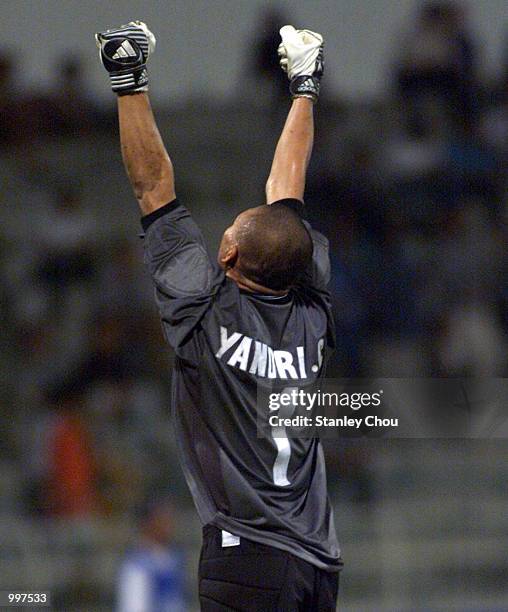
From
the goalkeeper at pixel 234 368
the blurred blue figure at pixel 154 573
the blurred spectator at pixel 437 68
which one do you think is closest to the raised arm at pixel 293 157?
the goalkeeper at pixel 234 368

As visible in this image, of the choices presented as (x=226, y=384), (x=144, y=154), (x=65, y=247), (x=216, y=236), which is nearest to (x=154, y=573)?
(x=216, y=236)

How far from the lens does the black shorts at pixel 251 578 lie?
9.49 feet

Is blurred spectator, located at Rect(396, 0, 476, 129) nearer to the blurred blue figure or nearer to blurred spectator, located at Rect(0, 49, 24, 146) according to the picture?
blurred spectator, located at Rect(0, 49, 24, 146)

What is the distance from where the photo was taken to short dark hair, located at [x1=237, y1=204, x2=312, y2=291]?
2869 millimetres

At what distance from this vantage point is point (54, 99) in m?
9.27

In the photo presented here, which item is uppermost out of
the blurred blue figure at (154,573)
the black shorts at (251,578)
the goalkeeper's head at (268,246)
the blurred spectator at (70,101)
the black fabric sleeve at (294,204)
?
the blurred spectator at (70,101)

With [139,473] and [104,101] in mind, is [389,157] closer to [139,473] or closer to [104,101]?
[104,101]

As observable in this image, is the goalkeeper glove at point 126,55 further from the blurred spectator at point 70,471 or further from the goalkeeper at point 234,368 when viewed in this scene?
the blurred spectator at point 70,471

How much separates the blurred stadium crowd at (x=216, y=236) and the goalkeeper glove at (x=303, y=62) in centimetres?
485

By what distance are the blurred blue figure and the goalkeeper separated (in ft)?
14.4

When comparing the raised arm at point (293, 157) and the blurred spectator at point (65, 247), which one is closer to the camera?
the raised arm at point (293, 157)

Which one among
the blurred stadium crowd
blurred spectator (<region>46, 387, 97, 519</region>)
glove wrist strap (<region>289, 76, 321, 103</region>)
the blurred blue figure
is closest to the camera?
glove wrist strap (<region>289, 76, 321, 103</region>)

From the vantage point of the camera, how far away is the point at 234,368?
2.90 m

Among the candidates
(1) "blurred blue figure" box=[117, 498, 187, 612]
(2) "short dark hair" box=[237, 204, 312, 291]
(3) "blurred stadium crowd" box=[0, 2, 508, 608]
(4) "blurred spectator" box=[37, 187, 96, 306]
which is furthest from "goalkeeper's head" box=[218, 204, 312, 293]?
(4) "blurred spectator" box=[37, 187, 96, 306]
